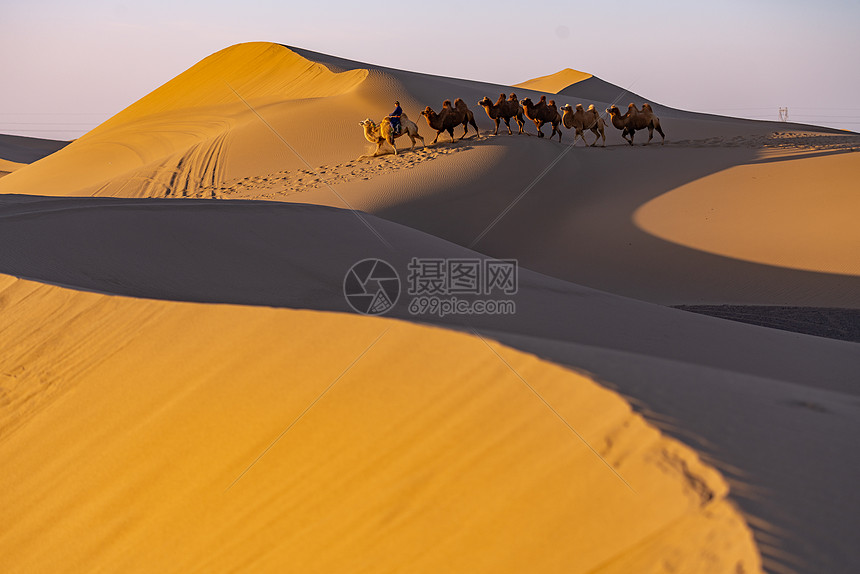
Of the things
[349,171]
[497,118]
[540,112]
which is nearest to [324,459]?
[349,171]

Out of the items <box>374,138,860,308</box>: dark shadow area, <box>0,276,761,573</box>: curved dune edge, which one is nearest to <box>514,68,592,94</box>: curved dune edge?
<box>374,138,860,308</box>: dark shadow area

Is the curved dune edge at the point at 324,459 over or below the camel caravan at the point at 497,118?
below

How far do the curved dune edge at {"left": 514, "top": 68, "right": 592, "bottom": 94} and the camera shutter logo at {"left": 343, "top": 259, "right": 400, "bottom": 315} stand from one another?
163 ft

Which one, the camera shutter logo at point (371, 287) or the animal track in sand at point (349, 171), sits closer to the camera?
the camera shutter logo at point (371, 287)

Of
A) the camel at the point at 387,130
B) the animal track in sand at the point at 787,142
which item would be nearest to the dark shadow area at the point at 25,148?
the camel at the point at 387,130

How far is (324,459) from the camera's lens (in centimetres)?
307

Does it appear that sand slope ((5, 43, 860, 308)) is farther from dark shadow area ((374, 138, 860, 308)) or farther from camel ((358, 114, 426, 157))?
camel ((358, 114, 426, 157))

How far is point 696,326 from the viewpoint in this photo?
6.05m

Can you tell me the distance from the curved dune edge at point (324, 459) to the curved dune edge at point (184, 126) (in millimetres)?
14917

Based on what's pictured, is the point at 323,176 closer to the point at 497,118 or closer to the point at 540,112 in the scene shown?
the point at 497,118

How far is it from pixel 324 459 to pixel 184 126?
25.0 m

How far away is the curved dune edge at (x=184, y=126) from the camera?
65.2 feet

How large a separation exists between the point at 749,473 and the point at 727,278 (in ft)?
31.9
